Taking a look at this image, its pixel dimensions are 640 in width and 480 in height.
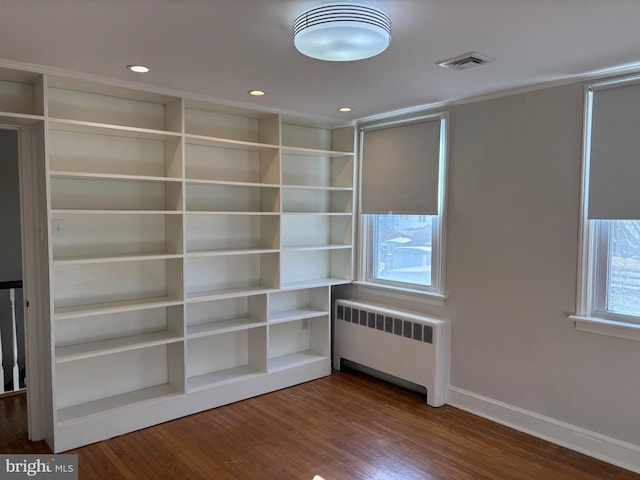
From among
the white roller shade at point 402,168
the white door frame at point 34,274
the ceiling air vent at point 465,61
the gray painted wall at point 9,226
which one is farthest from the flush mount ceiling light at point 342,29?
the gray painted wall at point 9,226

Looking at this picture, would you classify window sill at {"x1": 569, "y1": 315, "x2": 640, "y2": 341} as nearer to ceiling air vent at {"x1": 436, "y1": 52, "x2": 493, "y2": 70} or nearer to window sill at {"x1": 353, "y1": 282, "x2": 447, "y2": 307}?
window sill at {"x1": 353, "y1": 282, "x2": 447, "y2": 307}

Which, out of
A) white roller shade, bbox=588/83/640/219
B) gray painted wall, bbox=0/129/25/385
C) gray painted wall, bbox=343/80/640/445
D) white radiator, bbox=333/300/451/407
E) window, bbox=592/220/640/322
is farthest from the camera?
gray painted wall, bbox=0/129/25/385

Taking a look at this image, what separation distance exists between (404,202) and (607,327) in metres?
1.80

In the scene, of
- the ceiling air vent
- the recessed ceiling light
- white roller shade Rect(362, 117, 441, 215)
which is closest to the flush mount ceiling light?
the ceiling air vent

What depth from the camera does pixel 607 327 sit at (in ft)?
9.46

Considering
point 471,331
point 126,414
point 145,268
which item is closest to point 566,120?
point 471,331

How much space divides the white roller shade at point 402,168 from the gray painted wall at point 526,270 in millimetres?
175

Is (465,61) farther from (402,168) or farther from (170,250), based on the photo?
(170,250)

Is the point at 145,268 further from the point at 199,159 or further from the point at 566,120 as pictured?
the point at 566,120

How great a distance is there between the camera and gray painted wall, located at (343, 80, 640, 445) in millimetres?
2990

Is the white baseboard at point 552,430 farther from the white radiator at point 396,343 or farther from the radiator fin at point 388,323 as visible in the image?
the radiator fin at point 388,323

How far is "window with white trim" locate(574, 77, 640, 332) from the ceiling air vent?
0.84 m

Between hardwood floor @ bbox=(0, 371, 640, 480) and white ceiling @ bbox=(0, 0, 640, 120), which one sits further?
hardwood floor @ bbox=(0, 371, 640, 480)

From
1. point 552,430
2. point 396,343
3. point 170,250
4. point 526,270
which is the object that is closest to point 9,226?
point 170,250
